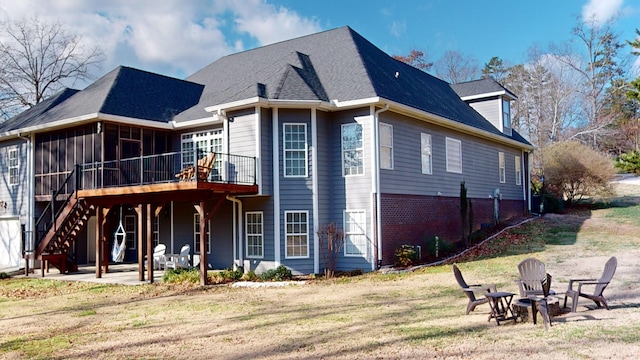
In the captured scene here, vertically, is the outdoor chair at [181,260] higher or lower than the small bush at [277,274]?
higher

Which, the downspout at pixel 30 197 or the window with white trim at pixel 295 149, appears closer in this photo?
the window with white trim at pixel 295 149

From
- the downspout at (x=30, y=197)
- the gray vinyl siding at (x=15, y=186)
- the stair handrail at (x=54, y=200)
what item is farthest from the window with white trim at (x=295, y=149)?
the gray vinyl siding at (x=15, y=186)

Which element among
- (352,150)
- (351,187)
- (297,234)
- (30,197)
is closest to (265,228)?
(297,234)

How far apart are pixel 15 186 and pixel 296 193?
11988 mm

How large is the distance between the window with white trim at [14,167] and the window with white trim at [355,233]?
1322 centimetres

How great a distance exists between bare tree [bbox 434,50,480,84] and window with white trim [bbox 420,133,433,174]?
3010 centimetres

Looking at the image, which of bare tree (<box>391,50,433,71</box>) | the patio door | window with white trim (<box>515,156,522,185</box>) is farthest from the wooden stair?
bare tree (<box>391,50,433,71</box>)

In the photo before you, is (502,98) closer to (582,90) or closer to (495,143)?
(495,143)

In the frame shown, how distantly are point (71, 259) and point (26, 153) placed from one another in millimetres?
4932

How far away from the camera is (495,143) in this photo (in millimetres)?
22562

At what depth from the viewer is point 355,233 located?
1461cm

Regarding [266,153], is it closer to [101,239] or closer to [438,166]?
[101,239]

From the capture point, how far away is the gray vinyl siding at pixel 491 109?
2373 cm

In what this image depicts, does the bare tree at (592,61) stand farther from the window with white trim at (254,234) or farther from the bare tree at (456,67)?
the window with white trim at (254,234)
